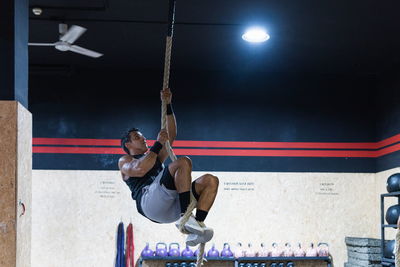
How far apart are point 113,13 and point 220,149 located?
2667mm

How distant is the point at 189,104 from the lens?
7.49 meters

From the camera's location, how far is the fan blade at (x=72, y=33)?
16.6 feet

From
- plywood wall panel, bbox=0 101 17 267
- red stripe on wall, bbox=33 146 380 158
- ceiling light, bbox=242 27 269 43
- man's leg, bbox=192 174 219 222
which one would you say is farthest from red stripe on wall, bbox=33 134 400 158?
plywood wall panel, bbox=0 101 17 267

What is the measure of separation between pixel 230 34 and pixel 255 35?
28cm

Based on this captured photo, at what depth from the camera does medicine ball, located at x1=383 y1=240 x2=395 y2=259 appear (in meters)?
6.19

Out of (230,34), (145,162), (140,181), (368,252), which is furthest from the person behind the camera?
(368,252)

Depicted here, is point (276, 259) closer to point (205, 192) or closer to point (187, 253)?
→ point (187, 253)

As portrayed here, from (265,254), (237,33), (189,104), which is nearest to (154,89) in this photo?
(189,104)

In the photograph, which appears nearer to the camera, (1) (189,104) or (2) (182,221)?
(2) (182,221)

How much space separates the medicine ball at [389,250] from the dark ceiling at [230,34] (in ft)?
7.59

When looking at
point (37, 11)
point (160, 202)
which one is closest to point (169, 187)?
point (160, 202)

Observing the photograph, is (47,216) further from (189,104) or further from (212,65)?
(212,65)

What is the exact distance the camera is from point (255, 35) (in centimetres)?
615

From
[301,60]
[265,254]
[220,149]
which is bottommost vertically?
[265,254]
